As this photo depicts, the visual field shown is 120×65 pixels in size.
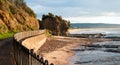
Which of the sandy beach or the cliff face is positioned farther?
the cliff face

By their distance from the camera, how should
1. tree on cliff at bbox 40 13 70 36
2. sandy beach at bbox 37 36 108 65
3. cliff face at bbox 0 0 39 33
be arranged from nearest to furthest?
sandy beach at bbox 37 36 108 65 → cliff face at bbox 0 0 39 33 → tree on cliff at bbox 40 13 70 36

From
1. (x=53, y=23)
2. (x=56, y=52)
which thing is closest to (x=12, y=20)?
(x=56, y=52)

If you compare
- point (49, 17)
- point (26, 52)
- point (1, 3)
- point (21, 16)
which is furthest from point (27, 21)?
point (26, 52)

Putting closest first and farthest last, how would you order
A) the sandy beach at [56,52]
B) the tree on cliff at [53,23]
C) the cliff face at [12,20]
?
the sandy beach at [56,52]
the cliff face at [12,20]
the tree on cliff at [53,23]

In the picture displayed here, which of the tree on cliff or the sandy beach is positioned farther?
the tree on cliff

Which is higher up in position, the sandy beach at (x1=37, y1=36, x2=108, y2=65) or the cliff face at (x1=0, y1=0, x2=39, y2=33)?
the cliff face at (x1=0, y1=0, x2=39, y2=33)

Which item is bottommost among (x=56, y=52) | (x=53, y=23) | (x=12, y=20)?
(x=56, y=52)

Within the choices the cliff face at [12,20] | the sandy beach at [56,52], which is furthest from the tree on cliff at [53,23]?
the sandy beach at [56,52]

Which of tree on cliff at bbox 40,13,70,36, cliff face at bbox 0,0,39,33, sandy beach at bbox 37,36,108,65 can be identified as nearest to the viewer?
sandy beach at bbox 37,36,108,65

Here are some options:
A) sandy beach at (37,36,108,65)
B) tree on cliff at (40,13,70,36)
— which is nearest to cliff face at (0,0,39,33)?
sandy beach at (37,36,108,65)

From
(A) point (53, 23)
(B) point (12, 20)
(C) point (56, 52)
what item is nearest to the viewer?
(C) point (56, 52)

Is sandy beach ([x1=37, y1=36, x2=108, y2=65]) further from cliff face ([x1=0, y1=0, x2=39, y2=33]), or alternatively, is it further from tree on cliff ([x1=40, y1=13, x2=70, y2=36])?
tree on cliff ([x1=40, y1=13, x2=70, y2=36])

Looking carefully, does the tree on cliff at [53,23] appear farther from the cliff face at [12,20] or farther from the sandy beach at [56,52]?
the sandy beach at [56,52]

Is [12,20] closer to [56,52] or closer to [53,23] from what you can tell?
[56,52]
